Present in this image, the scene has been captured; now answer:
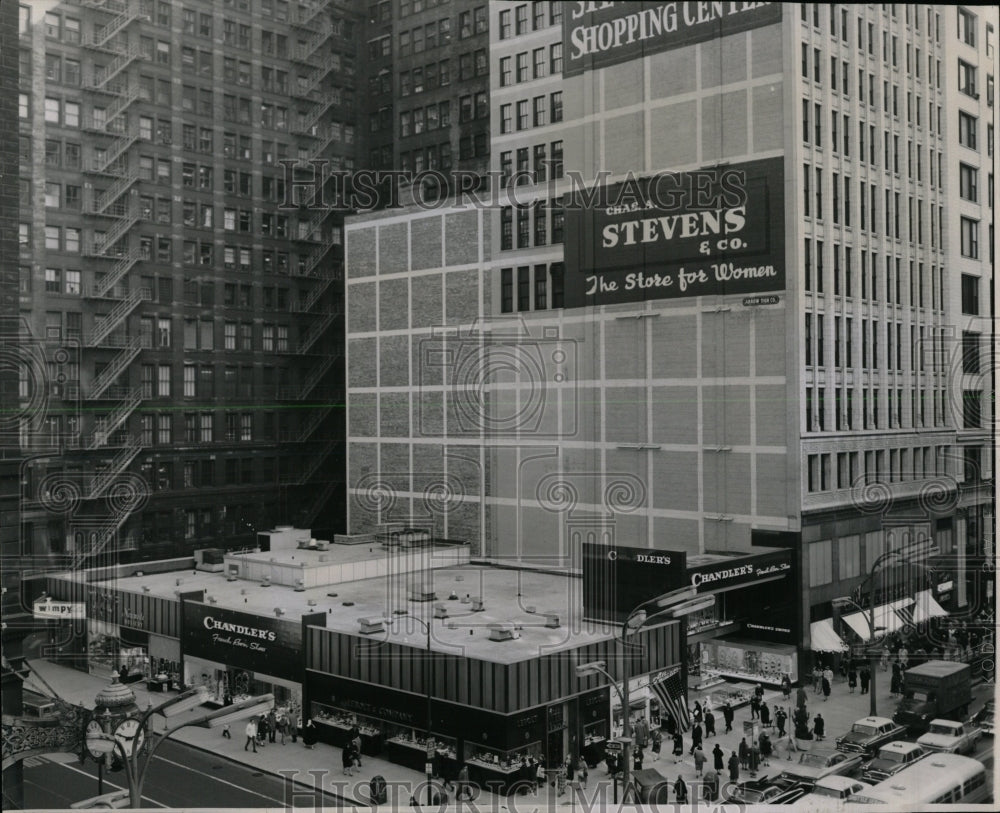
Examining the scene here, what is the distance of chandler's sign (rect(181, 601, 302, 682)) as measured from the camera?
2947cm

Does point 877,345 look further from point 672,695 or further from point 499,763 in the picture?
point 499,763

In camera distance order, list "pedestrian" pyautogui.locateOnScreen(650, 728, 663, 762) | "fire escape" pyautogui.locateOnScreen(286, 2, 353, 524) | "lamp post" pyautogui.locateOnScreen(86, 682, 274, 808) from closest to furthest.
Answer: "lamp post" pyautogui.locateOnScreen(86, 682, 274, 808) → "pedestrian" pyautogui.locateOnScreen(650, 728, 663, 762) → "fire escape" pyautogui.locateOnScreen(286, 2, 353, 524)

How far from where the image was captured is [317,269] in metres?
46.8

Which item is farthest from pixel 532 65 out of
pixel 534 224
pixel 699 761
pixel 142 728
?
pixel 142 728

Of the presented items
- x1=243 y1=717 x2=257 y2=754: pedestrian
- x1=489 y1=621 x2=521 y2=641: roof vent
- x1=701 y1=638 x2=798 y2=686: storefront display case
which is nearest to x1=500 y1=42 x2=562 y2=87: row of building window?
x1=489 y1=621 x2=521 y2=641: roof vent

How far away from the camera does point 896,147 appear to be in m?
33.3

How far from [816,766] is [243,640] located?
1688cm

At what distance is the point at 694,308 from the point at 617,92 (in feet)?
25.5

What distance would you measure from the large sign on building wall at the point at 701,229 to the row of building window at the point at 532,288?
5369 millimetres

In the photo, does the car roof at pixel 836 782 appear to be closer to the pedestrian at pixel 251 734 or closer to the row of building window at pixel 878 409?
the row of building window at pixel 878 409

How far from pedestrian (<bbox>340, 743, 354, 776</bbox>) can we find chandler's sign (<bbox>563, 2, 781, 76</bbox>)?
910 inches

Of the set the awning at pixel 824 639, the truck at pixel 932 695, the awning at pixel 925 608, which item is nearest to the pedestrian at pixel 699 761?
the truck at pixel 932 695

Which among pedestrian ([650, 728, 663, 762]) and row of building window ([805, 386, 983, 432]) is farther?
row of building window ([805, 386, 983, 432])

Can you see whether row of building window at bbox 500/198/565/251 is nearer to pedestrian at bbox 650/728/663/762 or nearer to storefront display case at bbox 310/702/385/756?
pedestrian at bbox 650/728/663/762
